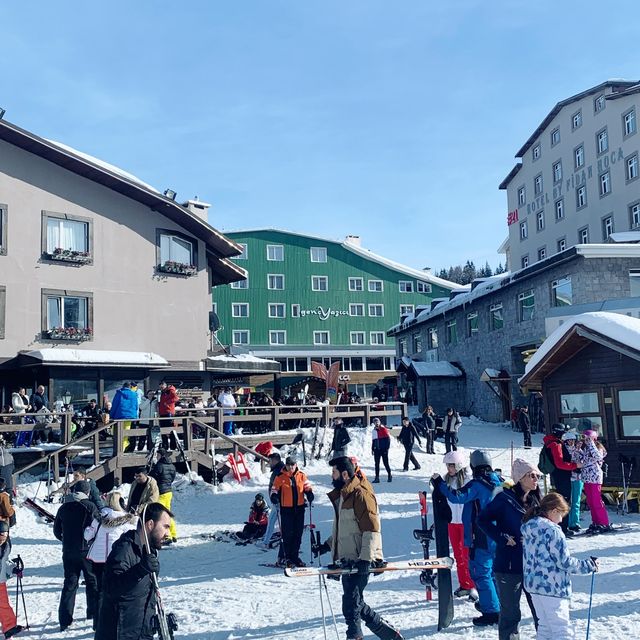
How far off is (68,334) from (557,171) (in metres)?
29.5

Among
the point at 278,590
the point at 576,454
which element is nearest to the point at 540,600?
the point at 278,590

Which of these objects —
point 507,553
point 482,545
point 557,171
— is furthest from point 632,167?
point 507,553

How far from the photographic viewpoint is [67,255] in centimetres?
2302

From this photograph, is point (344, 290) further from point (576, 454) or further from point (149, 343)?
point (576, 454)

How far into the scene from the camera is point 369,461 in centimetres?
2039

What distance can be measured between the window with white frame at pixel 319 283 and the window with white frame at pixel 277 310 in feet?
8.06

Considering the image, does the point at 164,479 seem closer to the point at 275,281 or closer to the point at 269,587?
the point at 269,587

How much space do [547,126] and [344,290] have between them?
17.3m

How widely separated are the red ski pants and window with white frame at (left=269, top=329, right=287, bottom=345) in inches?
1675

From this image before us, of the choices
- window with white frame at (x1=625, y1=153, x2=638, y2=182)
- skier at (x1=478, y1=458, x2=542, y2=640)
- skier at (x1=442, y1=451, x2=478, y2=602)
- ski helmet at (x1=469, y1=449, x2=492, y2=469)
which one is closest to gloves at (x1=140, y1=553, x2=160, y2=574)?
skier at (x1=478, y1=458, x2=542, y2=640)

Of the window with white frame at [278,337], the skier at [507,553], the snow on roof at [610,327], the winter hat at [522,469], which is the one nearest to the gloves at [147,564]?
the skier at [507,553]

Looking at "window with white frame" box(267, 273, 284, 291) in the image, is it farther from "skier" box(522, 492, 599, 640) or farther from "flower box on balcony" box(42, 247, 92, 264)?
"skier" box(522, 492, 599, 640)

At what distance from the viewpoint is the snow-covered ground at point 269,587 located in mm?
7391

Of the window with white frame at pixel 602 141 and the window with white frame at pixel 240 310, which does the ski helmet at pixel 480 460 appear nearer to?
the window with white frame at pixel 602 141
